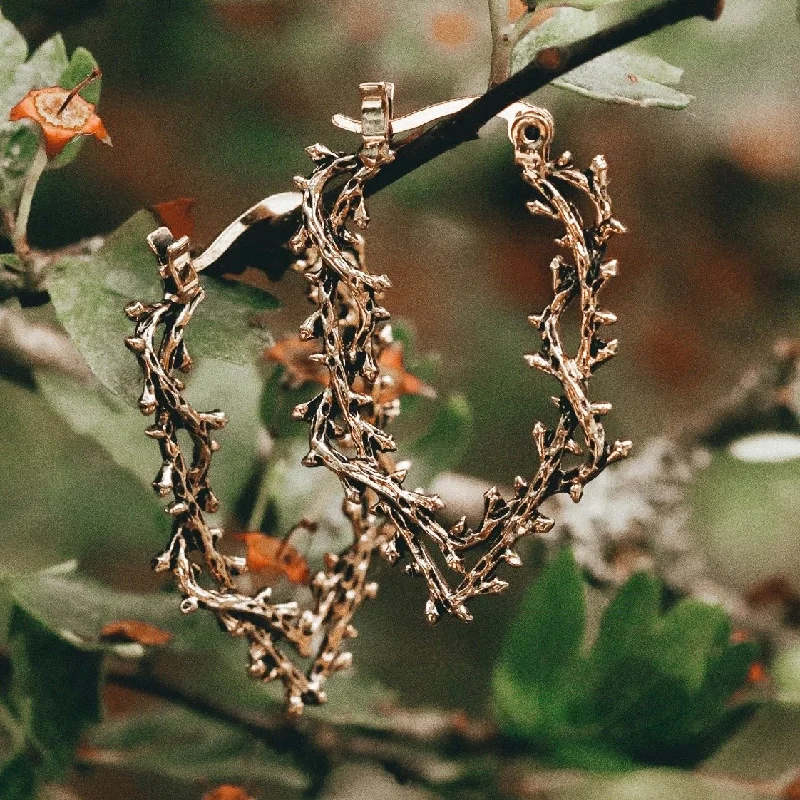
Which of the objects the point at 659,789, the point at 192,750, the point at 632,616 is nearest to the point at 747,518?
the point at 659,789

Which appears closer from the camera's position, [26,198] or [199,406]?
[26,198]

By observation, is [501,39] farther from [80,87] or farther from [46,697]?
[46,697]

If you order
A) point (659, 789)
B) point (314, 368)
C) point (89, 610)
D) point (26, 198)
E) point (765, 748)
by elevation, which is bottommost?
point (765, 748)

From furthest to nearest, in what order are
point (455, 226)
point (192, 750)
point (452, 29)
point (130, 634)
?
point (455, 226)
point (452, 29)
point (192, 750)
point (130, 634)

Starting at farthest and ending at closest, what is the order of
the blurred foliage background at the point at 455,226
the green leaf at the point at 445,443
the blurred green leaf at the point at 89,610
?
the blurred foliage background at the point at 455,226, the green leaf at the point at 445,443, the blurred green leaf at the point at 89,610

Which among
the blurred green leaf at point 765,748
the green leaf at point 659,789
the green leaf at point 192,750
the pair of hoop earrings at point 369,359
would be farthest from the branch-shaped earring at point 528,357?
the blurred green leaf at point 765,748

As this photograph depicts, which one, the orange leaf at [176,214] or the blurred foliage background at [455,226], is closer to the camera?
the orange leaf at [176,214]

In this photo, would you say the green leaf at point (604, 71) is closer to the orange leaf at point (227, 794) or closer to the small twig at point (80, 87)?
the small twig at point (80, 87)

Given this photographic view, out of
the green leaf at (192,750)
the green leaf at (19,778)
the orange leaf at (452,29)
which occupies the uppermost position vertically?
the orange leaf at (452,29)
